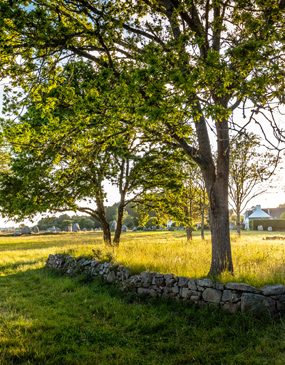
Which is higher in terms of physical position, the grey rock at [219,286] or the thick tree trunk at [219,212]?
the thick tree trunk at [219,212]

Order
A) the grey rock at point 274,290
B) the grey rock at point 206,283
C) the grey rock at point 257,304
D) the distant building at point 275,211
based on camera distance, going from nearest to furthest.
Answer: the grey rock at point 257,304, the grey rock at point 274,290, the grey rock at point 206,283, the distant building at point 275,211

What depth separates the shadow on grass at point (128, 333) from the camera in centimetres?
583

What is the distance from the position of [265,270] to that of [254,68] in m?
5.39

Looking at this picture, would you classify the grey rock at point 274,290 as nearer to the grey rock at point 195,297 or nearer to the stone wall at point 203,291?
the stone wall at point 203,291

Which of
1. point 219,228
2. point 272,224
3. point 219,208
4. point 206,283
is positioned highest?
point 219,208

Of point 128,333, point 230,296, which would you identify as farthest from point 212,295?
point 128,333

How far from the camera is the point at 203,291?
8281mm

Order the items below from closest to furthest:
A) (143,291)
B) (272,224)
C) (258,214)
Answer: (143,291)
(272,224)
(258,214)

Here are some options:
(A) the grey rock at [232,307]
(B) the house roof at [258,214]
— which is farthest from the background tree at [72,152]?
(B) the house roof at [258,214]

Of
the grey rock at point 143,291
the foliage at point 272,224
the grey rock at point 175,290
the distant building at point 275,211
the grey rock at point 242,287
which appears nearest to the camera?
the grey rock at point 242,287

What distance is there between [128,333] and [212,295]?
2278mm

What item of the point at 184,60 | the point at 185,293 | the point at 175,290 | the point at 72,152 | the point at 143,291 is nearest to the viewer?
the point at 184,60

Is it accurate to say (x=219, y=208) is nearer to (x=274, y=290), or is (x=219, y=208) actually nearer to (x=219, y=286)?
(x=219, y=286)

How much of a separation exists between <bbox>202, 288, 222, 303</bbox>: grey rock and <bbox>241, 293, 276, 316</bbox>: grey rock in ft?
2.16
